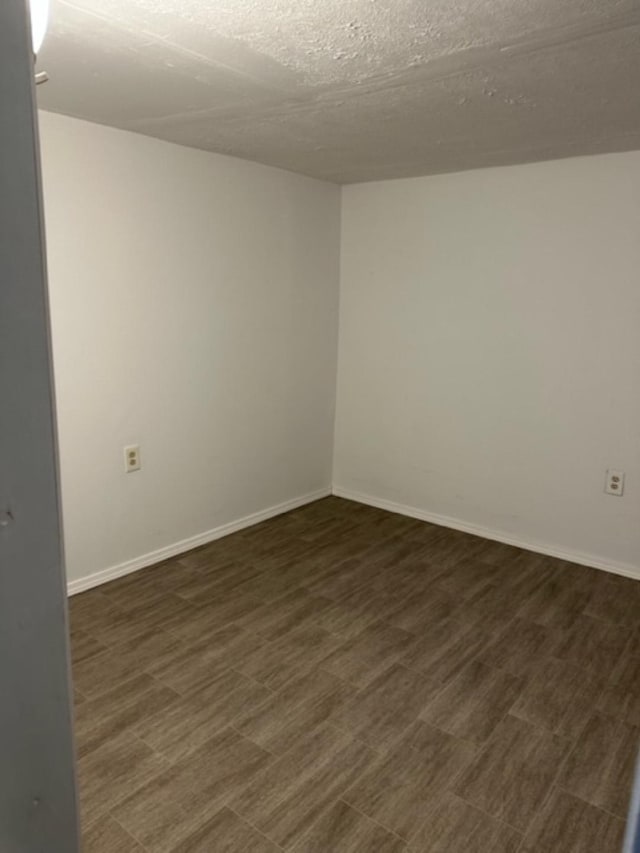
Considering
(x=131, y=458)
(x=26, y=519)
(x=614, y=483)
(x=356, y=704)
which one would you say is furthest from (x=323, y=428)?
(x=26, y=519)

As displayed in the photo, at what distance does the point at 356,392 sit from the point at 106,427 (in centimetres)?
174

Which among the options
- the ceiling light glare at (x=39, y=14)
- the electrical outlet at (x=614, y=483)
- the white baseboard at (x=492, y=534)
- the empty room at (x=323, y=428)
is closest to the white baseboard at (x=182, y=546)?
the empty room at (x=323, y=428)

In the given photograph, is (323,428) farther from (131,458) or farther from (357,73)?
(357,73)

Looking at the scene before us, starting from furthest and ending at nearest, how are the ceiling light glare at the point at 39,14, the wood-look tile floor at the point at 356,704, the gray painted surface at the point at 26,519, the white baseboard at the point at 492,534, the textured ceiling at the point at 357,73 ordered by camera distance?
the white baseboard at the point at 492,534 → the wood-look tile floor at the point at 356,704 → the textured ceiling at the point at 357,73 → the ceiling light glare at the point at 39,14 → the gray painted surface at the point at 26,519

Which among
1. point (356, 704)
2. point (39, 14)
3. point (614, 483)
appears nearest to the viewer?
point (39, 14)

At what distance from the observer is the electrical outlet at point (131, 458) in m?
2.88

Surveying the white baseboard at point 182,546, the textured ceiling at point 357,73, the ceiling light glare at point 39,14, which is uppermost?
Result: the textured ceiling at point 357,73

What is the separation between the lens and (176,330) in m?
2.99

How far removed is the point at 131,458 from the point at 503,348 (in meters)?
2.04

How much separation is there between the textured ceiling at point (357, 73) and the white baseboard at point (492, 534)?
2.01 metres

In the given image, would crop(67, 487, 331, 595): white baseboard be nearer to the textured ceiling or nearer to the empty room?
the empty room

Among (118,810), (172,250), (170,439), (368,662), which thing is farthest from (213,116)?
(118,810)

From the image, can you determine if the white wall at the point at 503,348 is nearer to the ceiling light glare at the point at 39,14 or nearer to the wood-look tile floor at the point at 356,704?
the wood-look tile floor at the point at 356,704

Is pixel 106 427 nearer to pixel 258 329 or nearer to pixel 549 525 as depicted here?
pixel 258 329
